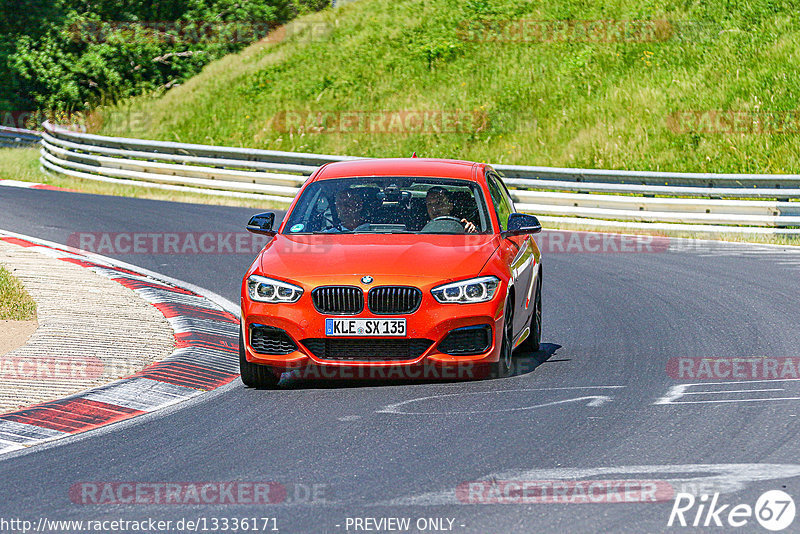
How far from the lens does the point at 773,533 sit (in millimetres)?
5230

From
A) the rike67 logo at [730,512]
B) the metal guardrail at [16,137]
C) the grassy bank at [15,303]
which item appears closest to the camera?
the rike67 logo at [730,512]

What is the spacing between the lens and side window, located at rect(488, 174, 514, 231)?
32.9 feet

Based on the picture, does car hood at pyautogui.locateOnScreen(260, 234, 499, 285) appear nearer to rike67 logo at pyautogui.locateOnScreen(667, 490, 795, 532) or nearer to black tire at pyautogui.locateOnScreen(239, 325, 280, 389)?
black tire at pyautogui.locateOnScreen(239, 325, 280, 389)

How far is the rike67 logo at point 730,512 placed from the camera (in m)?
5.39

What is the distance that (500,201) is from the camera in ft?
34.5

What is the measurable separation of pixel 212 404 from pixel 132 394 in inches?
23.5

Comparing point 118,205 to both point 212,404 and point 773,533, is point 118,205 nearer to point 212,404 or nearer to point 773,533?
point 212,404

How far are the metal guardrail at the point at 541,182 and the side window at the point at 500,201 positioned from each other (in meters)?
9.74

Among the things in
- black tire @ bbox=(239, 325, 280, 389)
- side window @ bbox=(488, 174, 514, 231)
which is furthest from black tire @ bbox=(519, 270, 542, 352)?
black tire @ bbox=(239, 325, 280, 389)

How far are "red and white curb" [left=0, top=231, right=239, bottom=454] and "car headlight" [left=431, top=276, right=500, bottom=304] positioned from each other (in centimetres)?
185

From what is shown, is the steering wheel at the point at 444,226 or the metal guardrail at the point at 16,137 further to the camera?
the metal guardrail at the point at 16,137

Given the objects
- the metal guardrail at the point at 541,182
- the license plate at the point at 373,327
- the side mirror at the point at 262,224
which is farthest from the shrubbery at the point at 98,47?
the license plate at the point at 373,327

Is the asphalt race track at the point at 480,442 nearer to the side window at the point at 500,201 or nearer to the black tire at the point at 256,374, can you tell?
the black tire at the point at 256,374

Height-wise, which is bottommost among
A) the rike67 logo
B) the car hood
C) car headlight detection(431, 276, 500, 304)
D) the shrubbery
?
the rike67 logo
